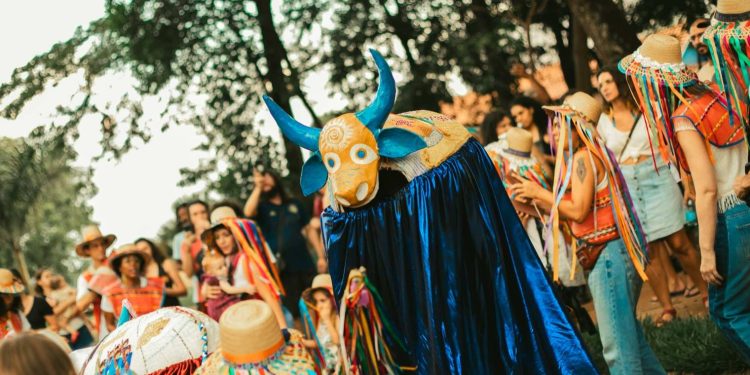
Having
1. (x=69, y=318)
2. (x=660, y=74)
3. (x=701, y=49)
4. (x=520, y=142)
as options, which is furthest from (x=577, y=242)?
(x=69, y=318)

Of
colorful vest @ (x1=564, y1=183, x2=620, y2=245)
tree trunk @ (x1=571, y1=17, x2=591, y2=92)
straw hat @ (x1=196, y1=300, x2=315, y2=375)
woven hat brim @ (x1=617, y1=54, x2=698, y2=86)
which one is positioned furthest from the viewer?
tree trunk @ (x1=571, y1=17, x2=591, y2=92)

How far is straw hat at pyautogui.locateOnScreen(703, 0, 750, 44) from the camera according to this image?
12.5 feet

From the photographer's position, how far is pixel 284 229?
902 centimetres

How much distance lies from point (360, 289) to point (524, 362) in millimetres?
792

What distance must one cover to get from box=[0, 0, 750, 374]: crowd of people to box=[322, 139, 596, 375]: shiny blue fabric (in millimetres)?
49

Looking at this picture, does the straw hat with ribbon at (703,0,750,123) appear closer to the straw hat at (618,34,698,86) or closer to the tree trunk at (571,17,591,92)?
the straw hat at (618,34,698,86)

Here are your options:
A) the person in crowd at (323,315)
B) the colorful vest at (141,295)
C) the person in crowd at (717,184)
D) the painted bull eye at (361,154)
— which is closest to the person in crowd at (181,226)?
the colorful vest at (141,295)

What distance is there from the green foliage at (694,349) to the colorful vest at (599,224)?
80cm

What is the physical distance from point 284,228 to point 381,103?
18.1 feet

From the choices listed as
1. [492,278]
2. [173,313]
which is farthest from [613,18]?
[173,313]

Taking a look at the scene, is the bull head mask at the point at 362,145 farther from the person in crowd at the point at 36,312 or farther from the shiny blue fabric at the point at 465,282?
the person in crowd at the point at 36,312

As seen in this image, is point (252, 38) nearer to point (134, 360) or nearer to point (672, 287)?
point (672, 287)

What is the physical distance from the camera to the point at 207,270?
768 centimetres

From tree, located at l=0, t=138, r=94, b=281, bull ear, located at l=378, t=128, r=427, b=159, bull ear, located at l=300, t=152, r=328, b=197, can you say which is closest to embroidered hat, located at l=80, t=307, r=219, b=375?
bull ear, located at l=300, t=152, r=328, b=197
